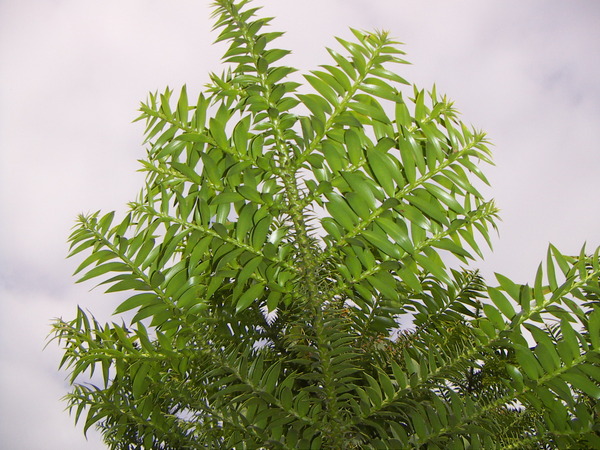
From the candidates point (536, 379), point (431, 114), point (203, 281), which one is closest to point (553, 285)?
point (536, 379)

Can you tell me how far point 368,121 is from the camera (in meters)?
0.53

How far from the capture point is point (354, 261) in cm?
48

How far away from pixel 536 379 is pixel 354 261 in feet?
0.65

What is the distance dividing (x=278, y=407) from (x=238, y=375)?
0.05 metres

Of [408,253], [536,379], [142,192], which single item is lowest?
[536,379]

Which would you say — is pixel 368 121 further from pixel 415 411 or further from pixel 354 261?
pixel 415 411

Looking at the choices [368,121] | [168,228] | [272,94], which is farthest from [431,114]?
[168,228]

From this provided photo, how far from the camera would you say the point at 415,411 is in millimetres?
490

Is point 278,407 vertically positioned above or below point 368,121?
below

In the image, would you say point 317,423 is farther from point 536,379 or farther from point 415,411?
point 536,379

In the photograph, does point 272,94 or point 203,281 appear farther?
point 203,281

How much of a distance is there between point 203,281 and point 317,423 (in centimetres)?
19

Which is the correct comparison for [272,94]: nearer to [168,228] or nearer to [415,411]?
[168,228]

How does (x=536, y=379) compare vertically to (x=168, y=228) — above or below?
below
